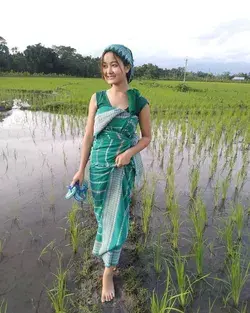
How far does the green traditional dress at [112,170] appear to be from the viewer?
166cm

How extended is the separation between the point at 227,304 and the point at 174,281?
36 centimetres

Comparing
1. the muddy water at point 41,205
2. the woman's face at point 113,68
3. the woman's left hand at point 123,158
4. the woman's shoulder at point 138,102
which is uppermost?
the woman's face at point 113,68

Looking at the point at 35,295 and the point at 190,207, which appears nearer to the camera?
the point at 35,295

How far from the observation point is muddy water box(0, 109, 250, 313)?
6.44 feet

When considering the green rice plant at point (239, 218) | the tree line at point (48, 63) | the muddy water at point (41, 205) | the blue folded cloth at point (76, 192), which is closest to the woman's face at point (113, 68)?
the blue folded cloth at point (76, 192)

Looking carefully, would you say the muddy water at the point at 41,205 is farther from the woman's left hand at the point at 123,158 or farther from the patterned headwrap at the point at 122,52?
the patterned headwrap at the point at 122,52

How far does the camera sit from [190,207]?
3107mm

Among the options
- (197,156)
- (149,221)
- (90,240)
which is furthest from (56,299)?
(197,156)

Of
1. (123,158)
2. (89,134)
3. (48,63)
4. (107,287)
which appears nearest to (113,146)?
(123,158)

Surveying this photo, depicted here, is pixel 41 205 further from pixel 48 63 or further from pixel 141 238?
pixel 48 63

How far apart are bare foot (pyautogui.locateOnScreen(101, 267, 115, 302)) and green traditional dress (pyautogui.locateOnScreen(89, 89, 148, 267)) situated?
0.06 m

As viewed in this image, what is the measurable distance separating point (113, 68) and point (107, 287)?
133 centimetres

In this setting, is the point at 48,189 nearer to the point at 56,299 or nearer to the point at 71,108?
the point at 56,299

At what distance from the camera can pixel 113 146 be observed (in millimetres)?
1685
